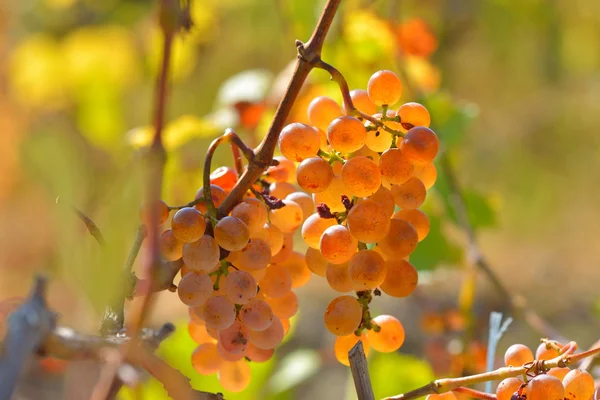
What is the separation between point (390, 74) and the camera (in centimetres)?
35

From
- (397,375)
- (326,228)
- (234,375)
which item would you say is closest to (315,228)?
(326,228)

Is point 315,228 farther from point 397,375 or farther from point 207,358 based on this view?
point 397,375

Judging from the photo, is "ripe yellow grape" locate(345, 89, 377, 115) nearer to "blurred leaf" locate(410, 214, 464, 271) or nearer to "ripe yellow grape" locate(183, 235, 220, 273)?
"ripe yellow grape" locate(183, 235, 220, 273)

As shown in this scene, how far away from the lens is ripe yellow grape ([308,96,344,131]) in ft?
1.21

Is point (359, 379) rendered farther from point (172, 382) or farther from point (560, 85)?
point (560, 85)

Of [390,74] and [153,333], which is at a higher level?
[390,74]

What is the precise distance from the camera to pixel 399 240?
0.34 m

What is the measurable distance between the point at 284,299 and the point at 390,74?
5.2 inches

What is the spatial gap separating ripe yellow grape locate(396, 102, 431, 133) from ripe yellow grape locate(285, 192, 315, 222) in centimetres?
7

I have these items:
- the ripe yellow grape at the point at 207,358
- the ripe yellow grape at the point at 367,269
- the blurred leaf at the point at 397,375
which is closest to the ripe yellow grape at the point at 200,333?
the ripe yellow grape at the point at 207,358

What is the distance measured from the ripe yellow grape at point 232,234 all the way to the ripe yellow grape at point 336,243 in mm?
36

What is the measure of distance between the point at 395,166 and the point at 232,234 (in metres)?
0.08

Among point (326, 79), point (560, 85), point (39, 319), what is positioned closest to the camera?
point (39, 319)

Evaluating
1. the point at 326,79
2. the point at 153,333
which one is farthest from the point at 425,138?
the point at 326,79
